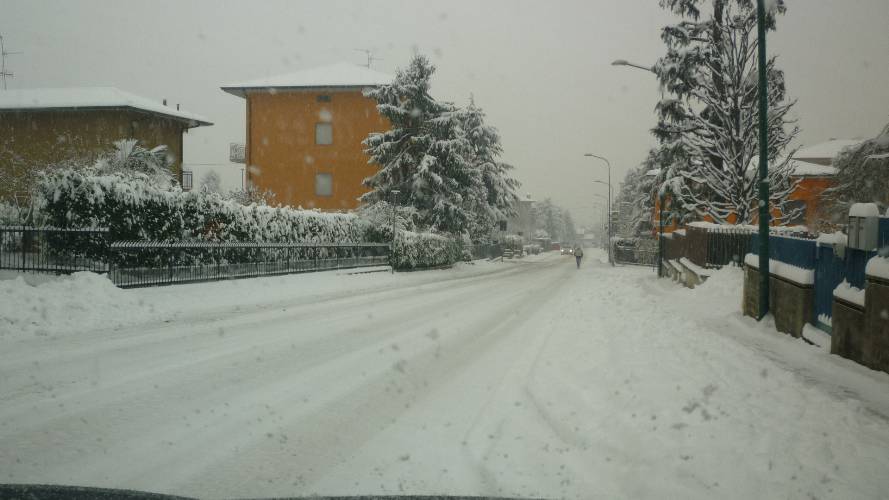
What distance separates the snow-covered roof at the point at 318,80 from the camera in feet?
138

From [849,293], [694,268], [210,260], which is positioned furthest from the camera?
[694,268]

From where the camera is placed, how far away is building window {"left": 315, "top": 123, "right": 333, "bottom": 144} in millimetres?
42844

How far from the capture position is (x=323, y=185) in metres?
43.0

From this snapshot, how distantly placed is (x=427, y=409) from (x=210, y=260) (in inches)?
540

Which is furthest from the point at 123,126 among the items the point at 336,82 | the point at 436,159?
the point at 436,159

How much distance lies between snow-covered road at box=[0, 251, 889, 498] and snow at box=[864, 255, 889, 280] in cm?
120

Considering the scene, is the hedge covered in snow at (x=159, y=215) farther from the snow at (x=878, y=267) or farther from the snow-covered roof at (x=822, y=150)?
the snow-covered roof at (x=822, y=150)

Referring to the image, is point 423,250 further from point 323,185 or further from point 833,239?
point 833,239

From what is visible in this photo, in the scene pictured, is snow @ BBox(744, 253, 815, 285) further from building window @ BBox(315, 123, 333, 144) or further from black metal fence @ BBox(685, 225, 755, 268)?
building window @ BBox(315, 123, 333, 144)

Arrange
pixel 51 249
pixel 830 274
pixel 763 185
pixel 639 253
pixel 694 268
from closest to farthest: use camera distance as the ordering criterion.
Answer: pixel 830 274, pixel 763 185, pixel 51 249, pixel 694 268, pixel 639 253

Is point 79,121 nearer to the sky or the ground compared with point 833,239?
nearer to the sky

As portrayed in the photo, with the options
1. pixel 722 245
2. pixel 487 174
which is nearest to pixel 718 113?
pixel 722 245

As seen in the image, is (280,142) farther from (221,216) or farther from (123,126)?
(221,216)

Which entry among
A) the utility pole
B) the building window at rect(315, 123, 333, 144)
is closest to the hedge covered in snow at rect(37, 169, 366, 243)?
the utility pole
